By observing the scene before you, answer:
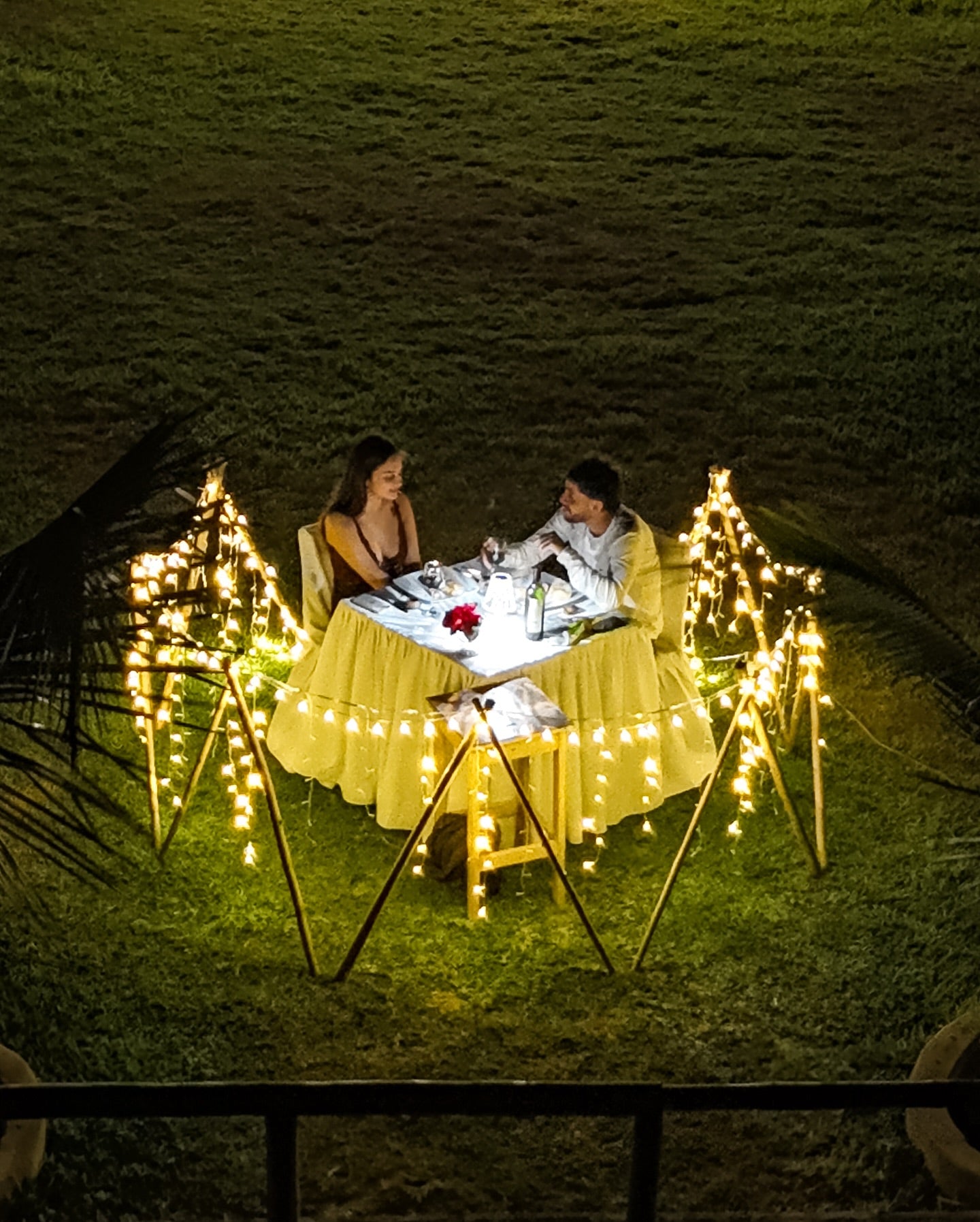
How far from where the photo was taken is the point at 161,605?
383 centimetres

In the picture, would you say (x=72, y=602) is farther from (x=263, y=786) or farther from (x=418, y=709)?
(x=418, y=709)

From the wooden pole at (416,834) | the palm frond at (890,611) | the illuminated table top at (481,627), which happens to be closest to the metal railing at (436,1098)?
the palm frond at (890,611)

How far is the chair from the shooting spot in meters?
6.38

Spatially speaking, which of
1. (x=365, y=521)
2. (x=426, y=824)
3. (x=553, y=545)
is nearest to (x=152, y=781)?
(x=426, y=824)

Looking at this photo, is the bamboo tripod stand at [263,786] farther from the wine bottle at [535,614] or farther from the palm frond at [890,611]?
Answer: the palm frond at [890,611]

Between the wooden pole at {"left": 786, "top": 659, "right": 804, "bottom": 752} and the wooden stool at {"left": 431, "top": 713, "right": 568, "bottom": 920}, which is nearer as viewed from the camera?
the wooden stool at {"left": 431, "top": 713, "right": 568, "bottom": 920}

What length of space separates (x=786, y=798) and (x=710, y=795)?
1.56 ft

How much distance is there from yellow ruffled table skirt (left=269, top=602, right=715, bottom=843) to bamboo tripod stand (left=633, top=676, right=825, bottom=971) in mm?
268

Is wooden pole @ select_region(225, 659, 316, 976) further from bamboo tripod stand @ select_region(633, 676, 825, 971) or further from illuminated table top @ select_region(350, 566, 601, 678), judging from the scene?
bamboo tripod stand @ select_region(633, 676, 825, 971)

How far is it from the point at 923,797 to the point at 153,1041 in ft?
9.82

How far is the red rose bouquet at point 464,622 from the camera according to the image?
19.5 ft

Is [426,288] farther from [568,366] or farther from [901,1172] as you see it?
[901,1172]

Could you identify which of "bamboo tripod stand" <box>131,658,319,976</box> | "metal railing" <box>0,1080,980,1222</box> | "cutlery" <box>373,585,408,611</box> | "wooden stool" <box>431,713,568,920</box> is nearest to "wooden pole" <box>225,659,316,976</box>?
"bamboo tripod stand" <box>131,658,319,976</box>

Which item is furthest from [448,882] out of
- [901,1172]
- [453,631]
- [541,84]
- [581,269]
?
[541,84]
